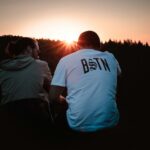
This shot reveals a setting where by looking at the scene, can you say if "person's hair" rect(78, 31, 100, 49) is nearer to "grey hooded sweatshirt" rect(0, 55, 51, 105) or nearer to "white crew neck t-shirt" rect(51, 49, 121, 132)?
"white crew neck t-shirt" rect(51, 49, 121, 132)

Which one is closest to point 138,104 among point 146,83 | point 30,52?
point 146,83

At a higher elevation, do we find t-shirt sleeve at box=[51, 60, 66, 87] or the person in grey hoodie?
t-shirt sleeve at box=[51, 60, 66, 87]

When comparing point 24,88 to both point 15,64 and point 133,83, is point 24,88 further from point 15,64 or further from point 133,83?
point 133,83

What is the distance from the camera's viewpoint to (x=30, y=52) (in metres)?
5.96

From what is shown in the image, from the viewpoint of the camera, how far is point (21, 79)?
18.1ft

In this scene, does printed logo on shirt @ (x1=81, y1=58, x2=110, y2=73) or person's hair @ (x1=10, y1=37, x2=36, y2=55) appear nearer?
printed logo on shirt @ (x1=81, y1=58, x2=110, y2=73)

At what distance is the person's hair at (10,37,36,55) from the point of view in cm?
593

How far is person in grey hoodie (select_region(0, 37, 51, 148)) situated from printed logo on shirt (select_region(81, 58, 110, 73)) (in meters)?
1.13

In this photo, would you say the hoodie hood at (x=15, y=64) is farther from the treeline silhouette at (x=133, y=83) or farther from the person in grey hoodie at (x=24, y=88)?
the treeline silhouette at (x=133, y=83)

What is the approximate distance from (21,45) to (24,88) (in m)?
0.81

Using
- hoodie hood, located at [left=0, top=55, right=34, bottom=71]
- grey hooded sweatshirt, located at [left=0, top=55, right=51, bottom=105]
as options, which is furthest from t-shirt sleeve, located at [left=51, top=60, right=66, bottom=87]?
hoodie hood, located at [left=0, top=55, right=34, bottom=71]

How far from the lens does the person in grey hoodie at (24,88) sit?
5.22m

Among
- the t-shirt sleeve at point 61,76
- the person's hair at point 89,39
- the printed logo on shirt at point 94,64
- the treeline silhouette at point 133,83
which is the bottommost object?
the treeline silhouette at point 133,83

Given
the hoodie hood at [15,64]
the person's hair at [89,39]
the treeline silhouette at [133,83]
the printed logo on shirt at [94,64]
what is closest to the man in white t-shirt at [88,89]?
the printed logo on shirt at [94,64]
